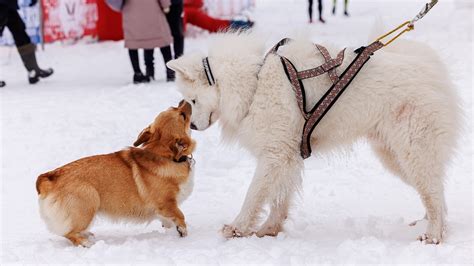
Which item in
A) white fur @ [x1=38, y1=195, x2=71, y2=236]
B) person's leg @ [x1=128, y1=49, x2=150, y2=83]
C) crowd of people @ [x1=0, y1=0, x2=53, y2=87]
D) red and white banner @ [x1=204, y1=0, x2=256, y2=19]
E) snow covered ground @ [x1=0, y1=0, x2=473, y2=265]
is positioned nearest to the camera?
snow covered ground @ [x1=0, y1=0, x2=473, y2=265]

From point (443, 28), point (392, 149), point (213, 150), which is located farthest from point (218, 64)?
point (443, 28)

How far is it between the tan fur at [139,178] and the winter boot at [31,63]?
5806 mm

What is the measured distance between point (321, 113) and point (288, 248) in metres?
0.94

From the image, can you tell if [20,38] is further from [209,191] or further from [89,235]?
[89,235]

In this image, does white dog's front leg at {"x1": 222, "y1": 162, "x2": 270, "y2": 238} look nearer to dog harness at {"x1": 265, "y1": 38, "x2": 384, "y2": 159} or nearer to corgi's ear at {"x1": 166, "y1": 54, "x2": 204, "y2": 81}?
dog harness at {"x1": 265, "y1": 38, "x2": 384, "y2": 159}

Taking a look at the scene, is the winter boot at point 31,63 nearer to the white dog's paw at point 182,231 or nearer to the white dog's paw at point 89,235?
the white dog's paw at point 89,235

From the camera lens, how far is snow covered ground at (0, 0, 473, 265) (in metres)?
3.60

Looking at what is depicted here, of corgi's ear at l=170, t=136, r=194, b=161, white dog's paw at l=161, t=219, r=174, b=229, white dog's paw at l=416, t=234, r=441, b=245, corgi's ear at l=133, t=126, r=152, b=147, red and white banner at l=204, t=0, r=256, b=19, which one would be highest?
corgi's ear at l=133, t=126, r=152, b=147

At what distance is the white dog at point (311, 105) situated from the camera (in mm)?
3822

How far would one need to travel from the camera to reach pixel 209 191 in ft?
17.4

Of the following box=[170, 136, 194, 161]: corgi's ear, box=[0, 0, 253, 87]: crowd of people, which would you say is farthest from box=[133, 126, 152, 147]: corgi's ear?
box=[0, 0, 253, 87]: crowd of people

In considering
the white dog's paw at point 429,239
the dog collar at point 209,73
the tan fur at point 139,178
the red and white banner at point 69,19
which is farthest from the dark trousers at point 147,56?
the white dog's paw at point 429,239

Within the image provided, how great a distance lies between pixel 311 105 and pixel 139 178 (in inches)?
51.7

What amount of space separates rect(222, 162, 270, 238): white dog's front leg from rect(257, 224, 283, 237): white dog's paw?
16 centimetres
